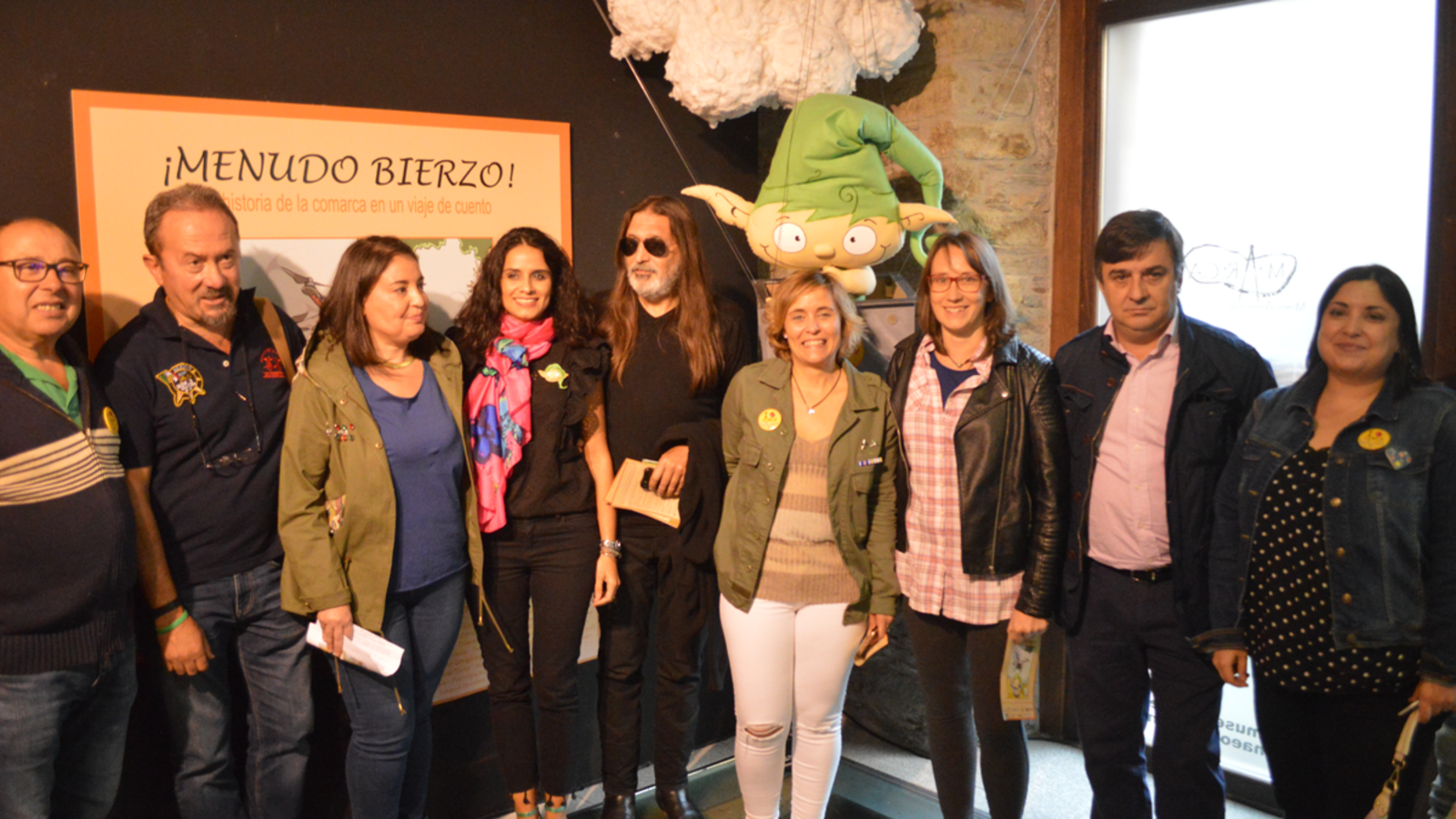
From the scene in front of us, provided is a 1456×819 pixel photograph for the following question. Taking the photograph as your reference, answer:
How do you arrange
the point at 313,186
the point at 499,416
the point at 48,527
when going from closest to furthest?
the point at 48,527
the point at 499,416
the point at 313,186

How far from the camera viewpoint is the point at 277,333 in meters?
2.48

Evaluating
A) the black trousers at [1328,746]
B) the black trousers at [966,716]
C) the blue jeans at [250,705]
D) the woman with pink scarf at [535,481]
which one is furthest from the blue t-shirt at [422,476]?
the black trousers at [1328,746]

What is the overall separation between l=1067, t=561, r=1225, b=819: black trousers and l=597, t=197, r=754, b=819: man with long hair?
1.05m

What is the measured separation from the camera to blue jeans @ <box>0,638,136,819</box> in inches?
79.0

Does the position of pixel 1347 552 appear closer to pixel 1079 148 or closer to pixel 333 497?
pixel 1079 148

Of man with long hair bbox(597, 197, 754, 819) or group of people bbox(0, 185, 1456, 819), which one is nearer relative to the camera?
group of people bbox(0, 185, 1456, 819)

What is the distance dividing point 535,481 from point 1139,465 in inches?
62.7

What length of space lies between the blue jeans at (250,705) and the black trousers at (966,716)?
66.3 inches

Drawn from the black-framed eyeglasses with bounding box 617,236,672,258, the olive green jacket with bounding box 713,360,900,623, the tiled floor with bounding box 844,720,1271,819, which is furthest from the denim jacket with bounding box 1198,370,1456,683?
the black-framed eyeglasses with bounding box 617,236,672,258

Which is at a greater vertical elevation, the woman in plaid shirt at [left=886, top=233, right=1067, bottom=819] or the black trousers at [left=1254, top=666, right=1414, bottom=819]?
the woman in plaid shirt at [left=886, top=233, right=1067, bottom=819]

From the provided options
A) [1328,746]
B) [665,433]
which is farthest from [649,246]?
[1328,746]

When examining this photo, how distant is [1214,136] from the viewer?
305 centimetres

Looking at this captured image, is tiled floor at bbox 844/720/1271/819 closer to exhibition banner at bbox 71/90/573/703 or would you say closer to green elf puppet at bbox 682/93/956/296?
exhibition banner at bbox 71/90/573/703

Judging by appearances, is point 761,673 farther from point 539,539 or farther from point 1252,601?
point 1252,601
